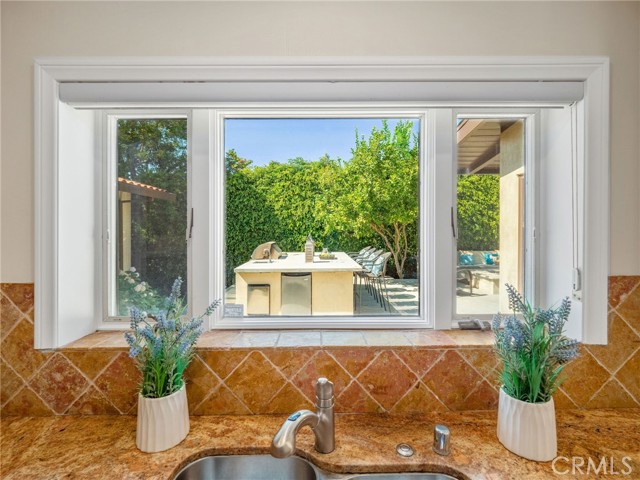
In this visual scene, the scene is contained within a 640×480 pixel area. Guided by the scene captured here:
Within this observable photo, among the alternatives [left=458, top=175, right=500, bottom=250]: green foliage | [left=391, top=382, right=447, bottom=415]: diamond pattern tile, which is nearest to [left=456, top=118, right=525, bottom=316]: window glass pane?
[left=458, top=175, right=500, bottom=250]: green foliage

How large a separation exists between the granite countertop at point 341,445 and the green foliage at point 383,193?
2.08 ft

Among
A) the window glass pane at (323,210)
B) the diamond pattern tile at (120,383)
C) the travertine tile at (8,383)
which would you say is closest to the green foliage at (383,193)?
the window glass pane at (323,210)

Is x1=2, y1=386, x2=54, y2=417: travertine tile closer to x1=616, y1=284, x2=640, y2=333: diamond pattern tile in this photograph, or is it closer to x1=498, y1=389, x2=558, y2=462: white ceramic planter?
x1=498, y1=389, x2=558, y2=462: white ceramic planter

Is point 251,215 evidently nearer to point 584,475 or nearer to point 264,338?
point 264,338

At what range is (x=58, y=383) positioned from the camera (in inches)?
46.8

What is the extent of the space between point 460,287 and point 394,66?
0.93 meters

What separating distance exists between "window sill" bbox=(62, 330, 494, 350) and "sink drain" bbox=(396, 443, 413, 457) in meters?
0.31

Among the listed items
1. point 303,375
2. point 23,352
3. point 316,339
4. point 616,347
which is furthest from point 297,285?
point 616,347

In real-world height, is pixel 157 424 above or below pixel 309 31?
below

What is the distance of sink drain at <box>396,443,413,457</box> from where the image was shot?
0.98 meters

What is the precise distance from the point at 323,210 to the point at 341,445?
884 mm

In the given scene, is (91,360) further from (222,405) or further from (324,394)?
(324,394)

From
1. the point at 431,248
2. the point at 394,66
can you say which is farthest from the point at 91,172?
the point at 431,248

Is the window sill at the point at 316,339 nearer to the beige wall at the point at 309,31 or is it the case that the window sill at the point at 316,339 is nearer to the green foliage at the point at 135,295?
the green foliage at the point at 135,295
